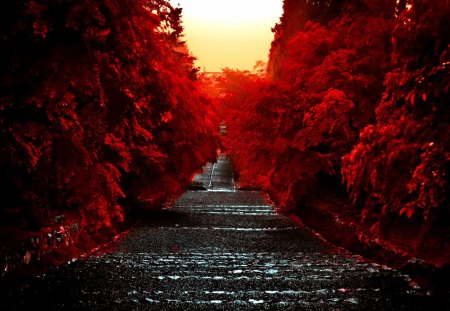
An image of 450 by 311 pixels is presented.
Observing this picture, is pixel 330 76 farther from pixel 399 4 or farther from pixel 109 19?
pixel 109 19

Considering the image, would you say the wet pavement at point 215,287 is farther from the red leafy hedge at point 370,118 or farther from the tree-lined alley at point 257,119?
the red leafy hedge at point 370,118

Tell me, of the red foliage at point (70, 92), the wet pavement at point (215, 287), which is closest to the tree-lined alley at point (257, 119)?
the red foliage at point (70, 92)

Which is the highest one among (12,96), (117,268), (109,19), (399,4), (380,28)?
(399,4)

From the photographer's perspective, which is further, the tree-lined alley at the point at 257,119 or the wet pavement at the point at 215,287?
the tree-lined alley at the point at 257,119

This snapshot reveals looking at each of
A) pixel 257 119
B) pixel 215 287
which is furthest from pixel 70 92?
pixel 257 119

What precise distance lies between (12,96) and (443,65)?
5.46 meters

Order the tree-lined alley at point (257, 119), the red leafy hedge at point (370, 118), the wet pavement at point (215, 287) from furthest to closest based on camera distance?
the red leafy hedge at point (370, 118), the tree-lined alley at point (257, 119), the wet pavement at point (215, 287)

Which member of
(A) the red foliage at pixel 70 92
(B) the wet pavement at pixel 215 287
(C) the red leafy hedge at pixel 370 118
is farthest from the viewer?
(C) the red leafy hedge at pixel 370 118

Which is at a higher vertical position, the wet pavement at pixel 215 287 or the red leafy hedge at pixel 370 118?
the red leafy hedge at pixel 370 118

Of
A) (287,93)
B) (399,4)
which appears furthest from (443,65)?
(287,93)

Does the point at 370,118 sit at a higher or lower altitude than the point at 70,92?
higher

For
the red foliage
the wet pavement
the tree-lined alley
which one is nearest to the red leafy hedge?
the tree-lined alley

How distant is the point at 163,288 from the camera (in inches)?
244

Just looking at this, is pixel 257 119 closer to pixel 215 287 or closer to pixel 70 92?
pixel 70 92
